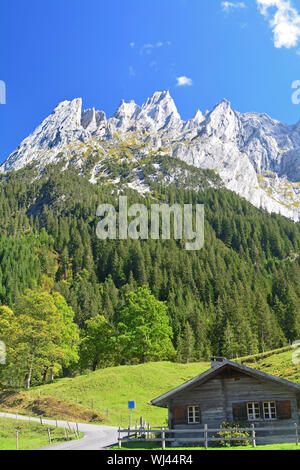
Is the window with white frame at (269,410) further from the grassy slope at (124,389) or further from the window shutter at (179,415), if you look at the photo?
the grassy slope at (124,389)

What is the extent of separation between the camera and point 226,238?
7579 inches

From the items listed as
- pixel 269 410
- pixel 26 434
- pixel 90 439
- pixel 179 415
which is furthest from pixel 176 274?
pixel 269 410

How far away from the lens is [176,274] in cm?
14088

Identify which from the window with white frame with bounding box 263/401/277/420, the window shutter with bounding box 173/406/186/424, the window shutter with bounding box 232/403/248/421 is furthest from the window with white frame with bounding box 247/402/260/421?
the window shutter with bounding box 173/406/186/424

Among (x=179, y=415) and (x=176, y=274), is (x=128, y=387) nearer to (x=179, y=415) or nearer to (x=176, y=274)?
(x=179, y=415)

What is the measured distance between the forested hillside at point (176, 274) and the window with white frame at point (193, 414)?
175 ft

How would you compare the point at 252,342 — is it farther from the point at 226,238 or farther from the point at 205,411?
the point at 226,238

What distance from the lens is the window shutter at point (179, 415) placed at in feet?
92.4

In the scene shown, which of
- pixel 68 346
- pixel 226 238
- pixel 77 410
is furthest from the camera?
pixel 226 238

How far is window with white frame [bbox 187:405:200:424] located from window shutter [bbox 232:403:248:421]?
2.78m

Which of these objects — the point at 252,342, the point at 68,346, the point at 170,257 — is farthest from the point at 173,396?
the point at 170,257

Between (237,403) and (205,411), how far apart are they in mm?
2537

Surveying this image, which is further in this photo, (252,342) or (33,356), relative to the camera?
(252,342)

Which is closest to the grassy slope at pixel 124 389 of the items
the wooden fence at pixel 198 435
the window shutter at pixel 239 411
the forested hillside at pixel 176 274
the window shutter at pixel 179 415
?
the window shutter at pixel 179 415
